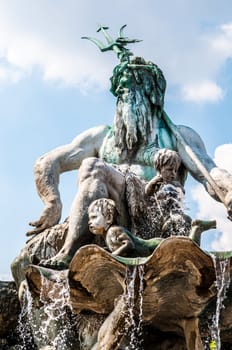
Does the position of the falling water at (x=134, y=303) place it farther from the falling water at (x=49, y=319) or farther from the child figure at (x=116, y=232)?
the falling water at (x=49, y=319)

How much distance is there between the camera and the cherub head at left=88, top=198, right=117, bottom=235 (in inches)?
276

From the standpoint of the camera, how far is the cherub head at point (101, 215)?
7.01m

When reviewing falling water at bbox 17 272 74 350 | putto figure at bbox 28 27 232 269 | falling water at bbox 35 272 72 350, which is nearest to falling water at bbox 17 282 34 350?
falling water at bbox 17 272 74 350

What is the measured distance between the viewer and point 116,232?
6812mm

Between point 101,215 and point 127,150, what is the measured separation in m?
1.88

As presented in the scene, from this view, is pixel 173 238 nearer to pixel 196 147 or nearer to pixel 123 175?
pixel 123 175

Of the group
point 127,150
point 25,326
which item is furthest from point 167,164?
point 25,326

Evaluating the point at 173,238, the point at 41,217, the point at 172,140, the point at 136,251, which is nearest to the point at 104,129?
the point at 172,140

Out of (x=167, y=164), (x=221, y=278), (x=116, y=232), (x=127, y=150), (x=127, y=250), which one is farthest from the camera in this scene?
(x=127, y=150)

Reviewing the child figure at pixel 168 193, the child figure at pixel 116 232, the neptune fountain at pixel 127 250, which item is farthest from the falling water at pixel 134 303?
the child figure at pixel 168 193

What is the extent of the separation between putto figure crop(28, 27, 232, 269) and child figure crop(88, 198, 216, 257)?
0.47m

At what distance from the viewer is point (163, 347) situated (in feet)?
23.6

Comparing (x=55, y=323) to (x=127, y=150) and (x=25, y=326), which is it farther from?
(x=127, y=150)

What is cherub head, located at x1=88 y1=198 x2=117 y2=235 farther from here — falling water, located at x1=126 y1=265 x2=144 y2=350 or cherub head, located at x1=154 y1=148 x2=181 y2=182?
falling water, located at x1=126 y1=265 x2=144 y2=350
